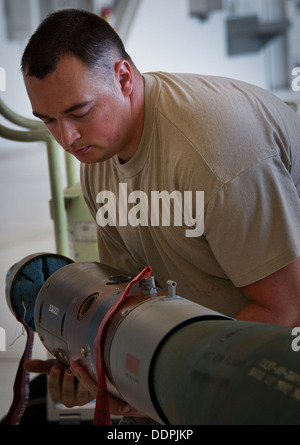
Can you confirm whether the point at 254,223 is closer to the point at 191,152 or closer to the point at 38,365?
the point at 191,152

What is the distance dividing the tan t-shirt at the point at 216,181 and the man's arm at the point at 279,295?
0.08 ft

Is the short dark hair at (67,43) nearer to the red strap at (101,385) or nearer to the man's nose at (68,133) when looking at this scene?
the man's nose at (68,133)

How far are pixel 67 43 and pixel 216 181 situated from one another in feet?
1.15

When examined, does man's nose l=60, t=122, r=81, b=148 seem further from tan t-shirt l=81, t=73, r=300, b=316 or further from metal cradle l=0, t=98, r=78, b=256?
metal cradle l=0, t=98, r=78, b=256

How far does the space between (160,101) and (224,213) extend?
259mm

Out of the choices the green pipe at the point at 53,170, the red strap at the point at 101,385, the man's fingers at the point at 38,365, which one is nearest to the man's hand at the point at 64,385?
the man's fingers at the point at 38,365

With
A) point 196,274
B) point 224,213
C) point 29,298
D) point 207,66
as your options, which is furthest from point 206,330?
point 207,66

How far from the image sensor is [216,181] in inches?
40.5

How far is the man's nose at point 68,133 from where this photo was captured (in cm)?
110

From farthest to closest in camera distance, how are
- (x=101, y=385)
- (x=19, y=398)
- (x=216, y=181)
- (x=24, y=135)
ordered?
(x=24, y=135) < (x=19, y=398) < (x=216, y=181) < (x=101, y=385)

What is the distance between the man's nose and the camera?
1.10m

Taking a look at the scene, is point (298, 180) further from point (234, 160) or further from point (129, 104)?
point (129, 104)

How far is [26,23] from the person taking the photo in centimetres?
445

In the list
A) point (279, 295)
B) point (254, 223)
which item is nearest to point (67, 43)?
point (254, 223)
